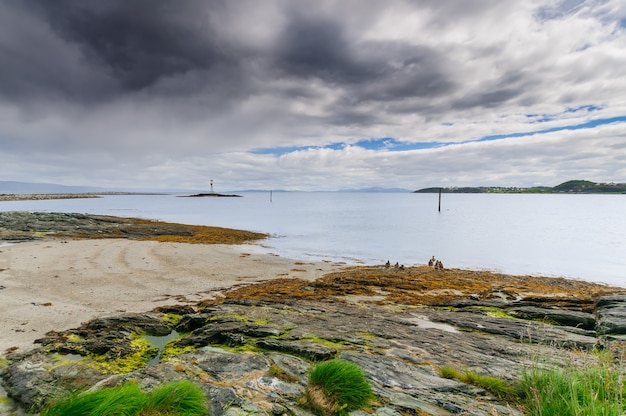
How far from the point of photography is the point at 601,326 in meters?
9.84

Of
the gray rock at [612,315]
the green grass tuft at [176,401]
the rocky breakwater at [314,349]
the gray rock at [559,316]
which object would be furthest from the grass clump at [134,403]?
the gray rock at [559,316]

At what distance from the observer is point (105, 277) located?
1731 cm

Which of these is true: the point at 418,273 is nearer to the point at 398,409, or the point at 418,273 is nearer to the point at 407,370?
the point at 407,370

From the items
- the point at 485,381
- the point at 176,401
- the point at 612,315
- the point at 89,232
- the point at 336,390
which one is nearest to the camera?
the point at 176,401

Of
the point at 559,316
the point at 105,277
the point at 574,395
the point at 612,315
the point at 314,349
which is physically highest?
the point at 574,395

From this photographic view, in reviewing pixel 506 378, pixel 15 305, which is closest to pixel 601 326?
pixel 506 378

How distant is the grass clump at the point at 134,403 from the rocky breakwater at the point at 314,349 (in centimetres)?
37

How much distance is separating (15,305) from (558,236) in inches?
2659

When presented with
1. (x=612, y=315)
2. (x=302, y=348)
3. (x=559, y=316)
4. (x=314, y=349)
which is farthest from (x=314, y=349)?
(x=612, y=315)

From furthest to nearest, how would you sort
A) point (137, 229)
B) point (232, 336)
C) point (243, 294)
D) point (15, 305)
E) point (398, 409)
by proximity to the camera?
point (137, 229)
point (243, 294)
point (15, 305)
point (232, 336)
point (398, 409)

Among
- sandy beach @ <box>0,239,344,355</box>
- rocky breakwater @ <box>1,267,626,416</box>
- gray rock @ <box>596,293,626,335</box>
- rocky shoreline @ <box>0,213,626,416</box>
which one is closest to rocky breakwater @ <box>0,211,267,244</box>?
sandy beach @ <box>0,239,344,355</box>

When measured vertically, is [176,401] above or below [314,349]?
above

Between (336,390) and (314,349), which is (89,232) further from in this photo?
(336,390)

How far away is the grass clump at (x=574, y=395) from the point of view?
3547 mm
